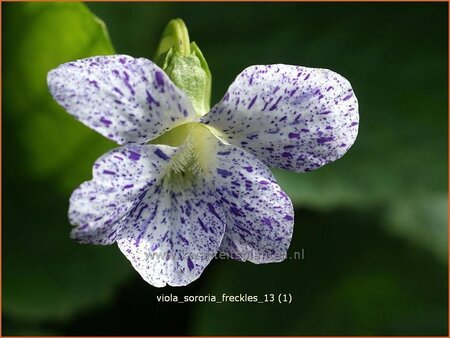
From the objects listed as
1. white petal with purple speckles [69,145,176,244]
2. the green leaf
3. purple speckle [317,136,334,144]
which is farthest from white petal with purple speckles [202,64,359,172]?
the green leaf

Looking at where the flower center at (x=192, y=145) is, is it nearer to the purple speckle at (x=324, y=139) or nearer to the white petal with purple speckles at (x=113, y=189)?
the white petal with purple speckles at (x=113, y=189)

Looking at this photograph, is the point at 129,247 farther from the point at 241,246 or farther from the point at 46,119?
the point at 46,119

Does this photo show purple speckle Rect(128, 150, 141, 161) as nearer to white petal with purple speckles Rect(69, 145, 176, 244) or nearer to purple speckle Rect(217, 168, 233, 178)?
white petal with purple speckles Rect(69, 145, 176, 244)

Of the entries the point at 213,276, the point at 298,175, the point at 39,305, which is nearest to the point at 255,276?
the point at 213,276

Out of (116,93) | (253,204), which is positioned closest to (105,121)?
(116,93)

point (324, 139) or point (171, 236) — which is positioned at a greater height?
point (324, 139)

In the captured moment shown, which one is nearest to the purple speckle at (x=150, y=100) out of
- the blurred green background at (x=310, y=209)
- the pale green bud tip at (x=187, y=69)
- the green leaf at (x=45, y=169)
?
the pale green bud tip at (x=187, y=69)

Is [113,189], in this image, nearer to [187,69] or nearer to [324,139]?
[187,69]
